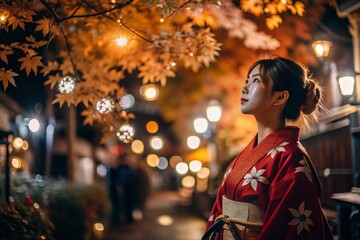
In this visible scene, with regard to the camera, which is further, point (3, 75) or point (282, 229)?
point (3, 75)

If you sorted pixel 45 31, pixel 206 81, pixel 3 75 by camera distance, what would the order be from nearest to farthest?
pixel 3 75 < pixel 45 31 < pixel 206 81

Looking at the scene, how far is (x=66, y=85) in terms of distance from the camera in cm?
670

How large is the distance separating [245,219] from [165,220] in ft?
50.2

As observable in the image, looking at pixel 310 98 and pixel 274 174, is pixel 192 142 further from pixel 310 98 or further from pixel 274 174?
pixel 274 174

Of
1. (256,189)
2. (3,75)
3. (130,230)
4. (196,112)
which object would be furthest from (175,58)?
(196,112)

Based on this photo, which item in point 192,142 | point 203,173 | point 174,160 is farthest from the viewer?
point 174,160

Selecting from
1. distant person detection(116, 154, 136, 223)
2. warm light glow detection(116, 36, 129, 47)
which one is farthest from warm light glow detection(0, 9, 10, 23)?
→ distant person detection(116, 154, 136, 223)

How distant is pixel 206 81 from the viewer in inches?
789

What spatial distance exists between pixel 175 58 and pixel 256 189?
384cm

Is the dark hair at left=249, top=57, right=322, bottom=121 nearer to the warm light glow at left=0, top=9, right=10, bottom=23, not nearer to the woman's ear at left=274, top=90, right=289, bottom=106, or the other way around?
the woman's ear at left=274, top=90, right=289, bottom=106

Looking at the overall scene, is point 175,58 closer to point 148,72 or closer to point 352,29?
point 148,72

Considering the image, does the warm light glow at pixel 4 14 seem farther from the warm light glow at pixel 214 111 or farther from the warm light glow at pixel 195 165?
the warm light glow at pixel 195 165

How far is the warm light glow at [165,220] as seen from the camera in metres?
17.7

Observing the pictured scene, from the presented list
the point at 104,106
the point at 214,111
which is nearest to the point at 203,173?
the point at 214,111
